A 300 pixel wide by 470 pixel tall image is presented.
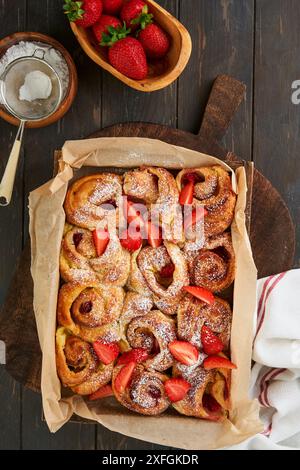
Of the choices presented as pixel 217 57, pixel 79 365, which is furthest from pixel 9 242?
pixel 217 57

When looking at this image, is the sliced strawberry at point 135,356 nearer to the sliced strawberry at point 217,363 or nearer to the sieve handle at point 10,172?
the sliced strawberry at point 217,363

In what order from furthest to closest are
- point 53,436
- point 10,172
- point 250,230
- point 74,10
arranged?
point 53,436
point 250,230
point 10,172
point 74,10

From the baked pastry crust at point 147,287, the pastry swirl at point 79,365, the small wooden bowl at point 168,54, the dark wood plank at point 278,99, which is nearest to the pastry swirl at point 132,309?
the baked pastry crust at point 147,287

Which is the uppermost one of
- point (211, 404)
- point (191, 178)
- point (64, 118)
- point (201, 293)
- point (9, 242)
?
point (64, 118)

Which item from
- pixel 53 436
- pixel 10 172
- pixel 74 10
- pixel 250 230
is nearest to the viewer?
pixel 74 10

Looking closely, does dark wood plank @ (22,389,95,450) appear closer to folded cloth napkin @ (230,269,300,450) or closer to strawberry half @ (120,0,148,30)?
folded cloth napkin @ (230,269,300,450)

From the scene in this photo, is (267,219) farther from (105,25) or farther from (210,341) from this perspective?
(105,25)
